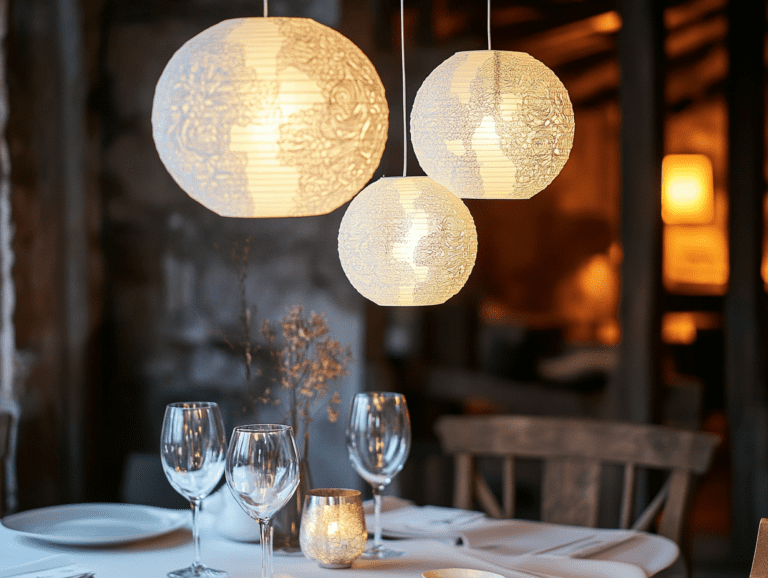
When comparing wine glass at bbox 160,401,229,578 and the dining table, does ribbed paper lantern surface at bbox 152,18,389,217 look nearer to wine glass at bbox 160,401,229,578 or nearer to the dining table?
wine glass at bbox 160,401,229,578

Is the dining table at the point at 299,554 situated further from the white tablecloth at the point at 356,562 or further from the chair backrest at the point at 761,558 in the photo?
the chair backrest at the point at 761,558

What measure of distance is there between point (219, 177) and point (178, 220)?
6.24 ft

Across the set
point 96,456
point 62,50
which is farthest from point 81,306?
point 62,50

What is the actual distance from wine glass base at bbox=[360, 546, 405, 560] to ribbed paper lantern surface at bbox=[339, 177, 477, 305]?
1.23ft

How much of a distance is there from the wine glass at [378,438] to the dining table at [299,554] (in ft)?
0.37

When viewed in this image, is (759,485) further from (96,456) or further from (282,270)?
(96,456)

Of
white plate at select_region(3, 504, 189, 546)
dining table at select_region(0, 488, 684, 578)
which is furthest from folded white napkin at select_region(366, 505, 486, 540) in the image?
white plate at select_region(3, 504, 189, 546)

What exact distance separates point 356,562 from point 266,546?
0.59ft

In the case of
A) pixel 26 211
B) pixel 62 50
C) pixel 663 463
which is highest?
pixel 62 50

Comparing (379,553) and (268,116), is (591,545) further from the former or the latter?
(268,116)

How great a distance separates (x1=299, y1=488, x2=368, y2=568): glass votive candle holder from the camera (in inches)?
52.1

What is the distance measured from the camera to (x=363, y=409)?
155 cm

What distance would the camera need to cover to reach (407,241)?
4.62ft

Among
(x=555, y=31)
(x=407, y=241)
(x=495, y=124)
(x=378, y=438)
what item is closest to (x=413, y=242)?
(x=407, y=241)
